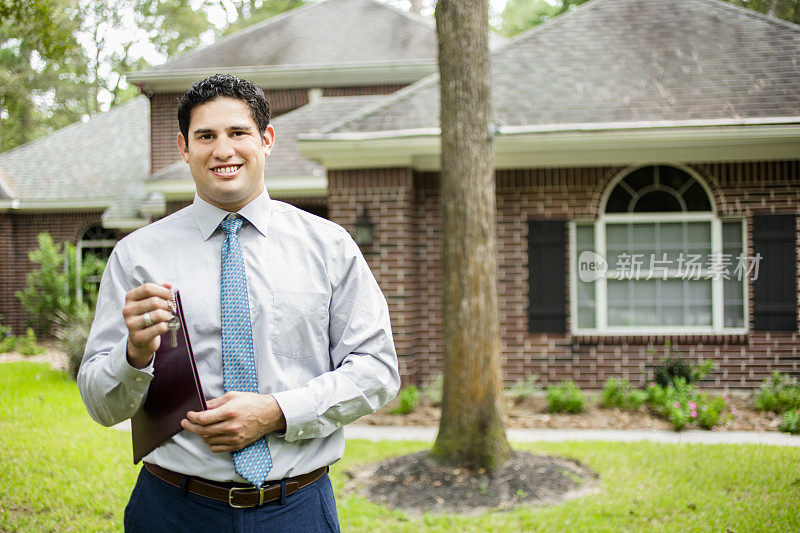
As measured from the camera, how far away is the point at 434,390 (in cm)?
873

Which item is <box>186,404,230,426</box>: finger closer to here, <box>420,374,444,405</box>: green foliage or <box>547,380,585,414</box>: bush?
<box>420,374,444,405</box>: green foliage

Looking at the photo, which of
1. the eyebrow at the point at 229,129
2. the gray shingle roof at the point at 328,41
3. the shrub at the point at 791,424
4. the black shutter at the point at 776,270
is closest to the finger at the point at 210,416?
the eyebrow at the point at 229,129

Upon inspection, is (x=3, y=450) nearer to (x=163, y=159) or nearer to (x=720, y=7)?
(x=163, y=159)

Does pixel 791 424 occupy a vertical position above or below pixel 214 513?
below

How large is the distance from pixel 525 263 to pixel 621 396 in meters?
2.00

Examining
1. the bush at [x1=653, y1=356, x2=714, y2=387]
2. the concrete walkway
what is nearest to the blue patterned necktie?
the concrete walkway

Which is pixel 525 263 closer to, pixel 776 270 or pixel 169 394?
pixel 776 270

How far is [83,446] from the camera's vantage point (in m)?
6.39

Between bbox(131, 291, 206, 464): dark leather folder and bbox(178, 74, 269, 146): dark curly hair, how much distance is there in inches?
22.7

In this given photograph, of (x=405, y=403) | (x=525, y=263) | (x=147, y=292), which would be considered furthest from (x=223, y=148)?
(x=525, y=263)

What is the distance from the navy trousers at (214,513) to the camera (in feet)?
6.21

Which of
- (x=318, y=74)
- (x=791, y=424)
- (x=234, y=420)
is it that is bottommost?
(x=791, y=424)

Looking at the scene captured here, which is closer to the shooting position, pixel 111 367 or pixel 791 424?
pixel 111 367

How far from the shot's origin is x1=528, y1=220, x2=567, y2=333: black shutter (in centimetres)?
901
